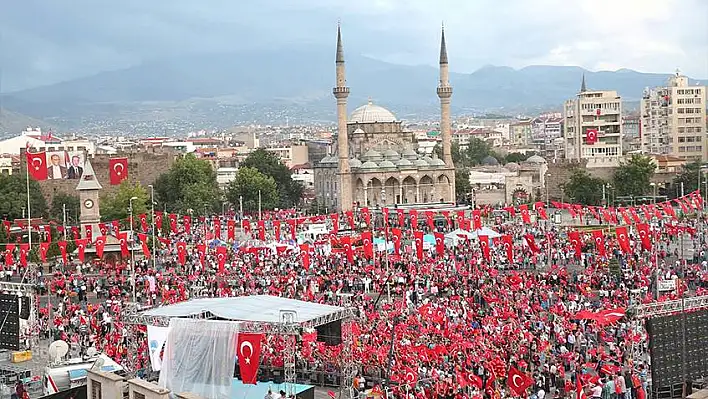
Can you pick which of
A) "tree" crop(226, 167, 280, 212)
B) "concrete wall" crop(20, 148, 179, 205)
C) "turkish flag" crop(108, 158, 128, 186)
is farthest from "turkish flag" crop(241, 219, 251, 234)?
"concrete wall" crop(20, 148, 179, 205)

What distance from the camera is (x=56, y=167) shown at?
255ft

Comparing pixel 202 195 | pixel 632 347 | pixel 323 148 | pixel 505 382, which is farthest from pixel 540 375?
pixel 323 148

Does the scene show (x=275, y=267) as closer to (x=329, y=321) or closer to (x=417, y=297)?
(x=417, y=297)

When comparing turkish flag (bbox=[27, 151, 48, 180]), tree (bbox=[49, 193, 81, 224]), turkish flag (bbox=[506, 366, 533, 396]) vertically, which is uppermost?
turkish flag (bbox=[27, 151, 48, 180])

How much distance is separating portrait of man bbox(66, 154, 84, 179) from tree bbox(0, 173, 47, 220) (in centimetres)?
591

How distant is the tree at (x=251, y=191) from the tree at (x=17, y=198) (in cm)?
1428

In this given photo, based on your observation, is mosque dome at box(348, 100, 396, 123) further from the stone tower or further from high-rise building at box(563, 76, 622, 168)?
high-rise building at box(563, 76, 622, 168)

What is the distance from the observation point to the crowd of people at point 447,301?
20.6m

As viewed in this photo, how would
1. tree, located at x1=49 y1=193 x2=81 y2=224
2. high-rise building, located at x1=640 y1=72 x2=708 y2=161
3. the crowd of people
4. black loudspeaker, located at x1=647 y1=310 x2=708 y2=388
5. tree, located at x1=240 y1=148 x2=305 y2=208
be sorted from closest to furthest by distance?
1. black loudspeaker, located at x1=647 y1=310 x2=708 y2=388
2. the crowd of people
3. tree, located at x1=49 y1=193 x2=81 y2=224
4. tree, located at x1=240 y1=148 x2=305 y2=208
5. high-rise building, located at x1=640 y1=72 x2=708 y2=161

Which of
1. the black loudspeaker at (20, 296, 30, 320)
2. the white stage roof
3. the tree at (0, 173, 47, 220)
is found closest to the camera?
the white stage roof

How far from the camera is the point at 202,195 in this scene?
74.7 metres

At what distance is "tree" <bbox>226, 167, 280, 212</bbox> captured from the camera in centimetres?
7856

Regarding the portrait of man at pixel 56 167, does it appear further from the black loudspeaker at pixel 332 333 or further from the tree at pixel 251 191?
the black loudspeaker at pixel 332 333

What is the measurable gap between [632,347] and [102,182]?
65838mm
